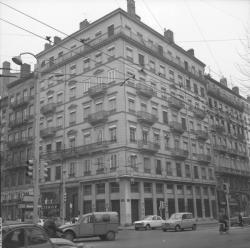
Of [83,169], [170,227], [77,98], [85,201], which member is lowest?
[170,227]

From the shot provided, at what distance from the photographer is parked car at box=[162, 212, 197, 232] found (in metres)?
29.9

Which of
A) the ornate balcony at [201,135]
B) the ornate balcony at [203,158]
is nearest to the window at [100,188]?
the ornate balcony at [203,158]

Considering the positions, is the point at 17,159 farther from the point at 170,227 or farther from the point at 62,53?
the point at 170,227

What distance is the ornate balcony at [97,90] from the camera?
146 feet

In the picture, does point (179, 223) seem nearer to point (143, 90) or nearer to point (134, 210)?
point (134, 210)

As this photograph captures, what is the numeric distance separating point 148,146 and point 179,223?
582 inches

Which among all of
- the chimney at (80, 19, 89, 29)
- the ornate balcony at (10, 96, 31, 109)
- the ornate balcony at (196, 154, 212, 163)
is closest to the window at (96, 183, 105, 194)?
the ornate balcony at (196, 154, 212, 163)

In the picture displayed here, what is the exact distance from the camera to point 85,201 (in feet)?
146

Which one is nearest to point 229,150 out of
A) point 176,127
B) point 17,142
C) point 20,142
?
point 176,127

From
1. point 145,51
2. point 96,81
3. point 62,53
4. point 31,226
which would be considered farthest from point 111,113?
point 31,226

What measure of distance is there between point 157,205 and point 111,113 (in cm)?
1227

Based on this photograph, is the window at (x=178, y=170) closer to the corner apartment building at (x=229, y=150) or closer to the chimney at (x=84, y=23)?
the corner apartment building at (x=229, y=150)

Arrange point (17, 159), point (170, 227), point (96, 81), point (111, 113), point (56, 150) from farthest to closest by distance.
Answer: point (17, 159) → point (56, 150) → point (96, 81) → point (111, 113) → point (170, 227)

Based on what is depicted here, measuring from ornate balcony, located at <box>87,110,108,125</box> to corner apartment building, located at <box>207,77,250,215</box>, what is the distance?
21.2 metres
